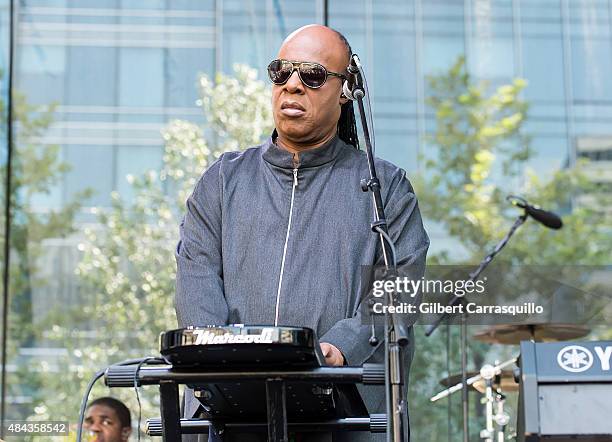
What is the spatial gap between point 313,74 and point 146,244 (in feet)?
9.51

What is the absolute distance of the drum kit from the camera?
507 cm

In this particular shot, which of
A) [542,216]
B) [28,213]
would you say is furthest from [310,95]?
[28,213]

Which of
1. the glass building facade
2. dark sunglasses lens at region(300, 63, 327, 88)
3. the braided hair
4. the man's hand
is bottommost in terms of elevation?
the man's hand

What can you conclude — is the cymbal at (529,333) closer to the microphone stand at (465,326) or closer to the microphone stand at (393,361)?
the microphone stand at (465,326)

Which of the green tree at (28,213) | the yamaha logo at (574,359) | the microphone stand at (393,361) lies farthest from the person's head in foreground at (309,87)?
the green tree at (28,213)

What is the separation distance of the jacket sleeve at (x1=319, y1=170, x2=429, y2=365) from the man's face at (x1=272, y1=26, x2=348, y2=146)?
9.8 inches

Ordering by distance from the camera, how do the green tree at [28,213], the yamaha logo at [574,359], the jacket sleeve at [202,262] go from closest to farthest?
the yamaha logo at [574,359] → the jacket sleeve at [202,262] → the green tree at [28,213]

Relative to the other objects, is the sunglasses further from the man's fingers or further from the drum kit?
the drum kit

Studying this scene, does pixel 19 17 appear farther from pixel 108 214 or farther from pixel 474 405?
pixel 474 405

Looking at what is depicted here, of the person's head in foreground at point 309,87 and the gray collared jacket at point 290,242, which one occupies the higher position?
the person's head in foreground at point 309,87

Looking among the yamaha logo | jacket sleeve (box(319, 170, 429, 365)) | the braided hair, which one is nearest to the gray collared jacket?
jacket sleeve (box(319, 170, 429, 365))

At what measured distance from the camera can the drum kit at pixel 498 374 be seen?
16.6ft

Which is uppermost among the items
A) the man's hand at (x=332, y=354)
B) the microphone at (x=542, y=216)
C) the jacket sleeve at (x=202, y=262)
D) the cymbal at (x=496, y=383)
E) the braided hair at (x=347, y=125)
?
the microphone at (x=542, y=216)

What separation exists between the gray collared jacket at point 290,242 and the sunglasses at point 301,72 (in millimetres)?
186
